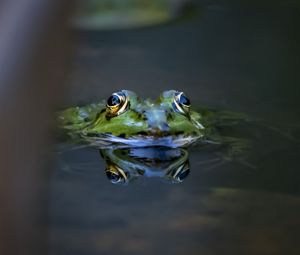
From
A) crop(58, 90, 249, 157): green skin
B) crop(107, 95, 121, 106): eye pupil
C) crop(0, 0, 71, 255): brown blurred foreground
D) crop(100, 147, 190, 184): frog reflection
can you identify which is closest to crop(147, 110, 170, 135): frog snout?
crop(58, 90, 249, 157): green skin

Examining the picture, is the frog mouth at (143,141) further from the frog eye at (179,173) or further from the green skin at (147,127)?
the frog eye at (179,173)

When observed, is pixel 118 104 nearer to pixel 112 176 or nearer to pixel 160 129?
pixel 160 129

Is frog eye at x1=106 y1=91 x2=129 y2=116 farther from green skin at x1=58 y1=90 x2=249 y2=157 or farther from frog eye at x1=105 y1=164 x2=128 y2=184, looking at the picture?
frog eye at x1=105 y1=164 x2=128 y2=184
